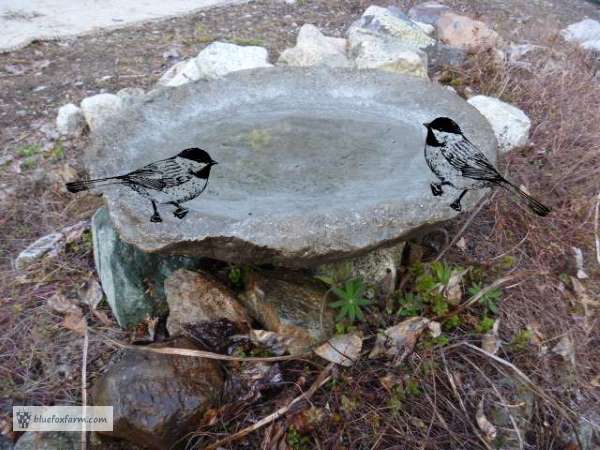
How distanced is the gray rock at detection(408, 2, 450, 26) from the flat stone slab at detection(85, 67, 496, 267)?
2.80 metres

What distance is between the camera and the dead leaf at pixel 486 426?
1.65 m

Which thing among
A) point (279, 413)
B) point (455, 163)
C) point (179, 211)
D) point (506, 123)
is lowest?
point (279, 413)

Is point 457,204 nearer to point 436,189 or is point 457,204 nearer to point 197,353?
point 436,189

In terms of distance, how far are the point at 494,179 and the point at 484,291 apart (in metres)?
0.59

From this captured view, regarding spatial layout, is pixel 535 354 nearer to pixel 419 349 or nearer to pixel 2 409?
pixel 419 349

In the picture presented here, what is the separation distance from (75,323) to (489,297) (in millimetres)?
1747

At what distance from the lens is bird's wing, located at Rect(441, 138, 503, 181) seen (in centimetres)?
156

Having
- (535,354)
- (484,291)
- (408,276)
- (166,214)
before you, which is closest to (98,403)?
(166,214)

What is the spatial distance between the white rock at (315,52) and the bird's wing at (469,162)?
2.05m

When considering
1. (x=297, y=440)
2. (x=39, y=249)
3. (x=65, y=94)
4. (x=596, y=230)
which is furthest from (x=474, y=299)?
(x=65, y=94)

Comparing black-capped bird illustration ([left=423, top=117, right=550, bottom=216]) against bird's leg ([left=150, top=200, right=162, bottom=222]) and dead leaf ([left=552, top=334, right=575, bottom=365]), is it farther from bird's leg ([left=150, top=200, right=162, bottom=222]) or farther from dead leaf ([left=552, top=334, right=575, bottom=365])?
bird's leg ([left=150, top=200, right=162, bottom=222])

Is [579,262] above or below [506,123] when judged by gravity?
below

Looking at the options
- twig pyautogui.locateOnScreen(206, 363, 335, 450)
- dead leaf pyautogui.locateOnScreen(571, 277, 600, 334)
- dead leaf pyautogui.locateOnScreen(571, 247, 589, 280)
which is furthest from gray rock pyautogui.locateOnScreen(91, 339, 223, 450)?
dead leaf pyautogui.locateOnScreen(571, 247, 589, 280)

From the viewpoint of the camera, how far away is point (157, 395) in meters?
1.59
